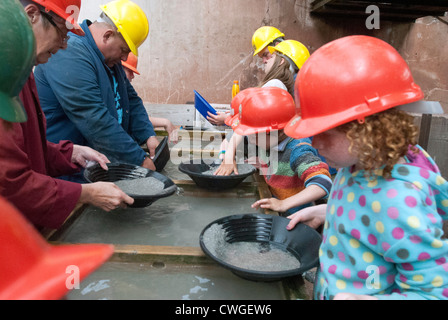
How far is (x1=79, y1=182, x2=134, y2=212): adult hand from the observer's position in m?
1.35

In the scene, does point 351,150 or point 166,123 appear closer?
point 351,150

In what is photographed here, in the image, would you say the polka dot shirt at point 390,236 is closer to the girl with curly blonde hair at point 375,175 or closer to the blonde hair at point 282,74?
the girl with curly blonde hair at point 375,175

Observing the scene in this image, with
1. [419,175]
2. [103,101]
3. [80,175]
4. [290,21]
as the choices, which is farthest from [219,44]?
[419,175]

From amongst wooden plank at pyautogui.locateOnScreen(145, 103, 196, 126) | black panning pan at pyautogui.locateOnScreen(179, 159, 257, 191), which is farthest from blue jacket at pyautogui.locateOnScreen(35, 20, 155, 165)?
wooden plank at pyautogui.locateOnScreen(145, 103, 196, 126)

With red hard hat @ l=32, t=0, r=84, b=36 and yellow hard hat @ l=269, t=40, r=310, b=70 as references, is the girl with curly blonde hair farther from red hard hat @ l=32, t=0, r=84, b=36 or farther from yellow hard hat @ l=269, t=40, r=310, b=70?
yellow hard hat @ l=269, t=40, r=310, b=70

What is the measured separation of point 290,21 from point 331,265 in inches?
205

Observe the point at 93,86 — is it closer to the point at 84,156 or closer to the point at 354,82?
the point at 84,156

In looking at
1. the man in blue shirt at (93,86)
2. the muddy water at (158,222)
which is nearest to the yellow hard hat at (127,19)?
the man in blue shirt at (93,86)

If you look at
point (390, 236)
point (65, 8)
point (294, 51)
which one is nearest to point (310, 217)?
point (390, 236)

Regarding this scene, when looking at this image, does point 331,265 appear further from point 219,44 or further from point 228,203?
point 219,44

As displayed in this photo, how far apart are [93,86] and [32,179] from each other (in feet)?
3.39

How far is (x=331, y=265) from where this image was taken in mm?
910

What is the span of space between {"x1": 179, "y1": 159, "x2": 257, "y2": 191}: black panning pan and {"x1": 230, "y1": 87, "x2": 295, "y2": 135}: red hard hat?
248 millimetres

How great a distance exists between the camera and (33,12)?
1.39 metres
